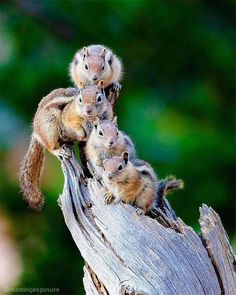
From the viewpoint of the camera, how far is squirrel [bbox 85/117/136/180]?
6.05 metres

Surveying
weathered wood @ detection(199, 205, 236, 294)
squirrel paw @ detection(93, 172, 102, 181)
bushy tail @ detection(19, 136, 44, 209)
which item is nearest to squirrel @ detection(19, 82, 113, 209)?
bushy tail @ detection(19, 136, 44, 209)

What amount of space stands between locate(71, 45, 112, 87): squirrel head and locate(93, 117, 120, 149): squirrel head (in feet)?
1.79

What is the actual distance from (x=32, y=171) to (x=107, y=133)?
2.70 ft

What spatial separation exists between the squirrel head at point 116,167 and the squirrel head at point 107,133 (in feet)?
0.29

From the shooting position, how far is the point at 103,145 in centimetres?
607

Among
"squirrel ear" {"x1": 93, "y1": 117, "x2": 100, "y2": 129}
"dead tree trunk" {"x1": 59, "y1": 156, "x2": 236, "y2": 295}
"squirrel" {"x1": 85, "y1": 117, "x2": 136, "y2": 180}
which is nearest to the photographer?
"dead tree trunk" {"x1": 59, "y1": 156, "x2": 236, "y2": 295}

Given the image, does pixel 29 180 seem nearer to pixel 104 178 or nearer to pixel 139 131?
pixel 104 178

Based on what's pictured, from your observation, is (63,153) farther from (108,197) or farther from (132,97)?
(132,97)

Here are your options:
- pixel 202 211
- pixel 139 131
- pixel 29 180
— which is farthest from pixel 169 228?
pixel 139 131

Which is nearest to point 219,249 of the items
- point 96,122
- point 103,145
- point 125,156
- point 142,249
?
point 142,249

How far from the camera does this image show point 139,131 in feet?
35.8

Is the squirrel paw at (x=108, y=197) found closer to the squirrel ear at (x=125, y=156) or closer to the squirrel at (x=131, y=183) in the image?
the squirrel at (x=131, y=183)

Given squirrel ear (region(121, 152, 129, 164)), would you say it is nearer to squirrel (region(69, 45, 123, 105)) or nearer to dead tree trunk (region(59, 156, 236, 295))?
dead tree trunk (region(59, 156, 236, 295))

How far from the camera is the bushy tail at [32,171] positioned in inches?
261
